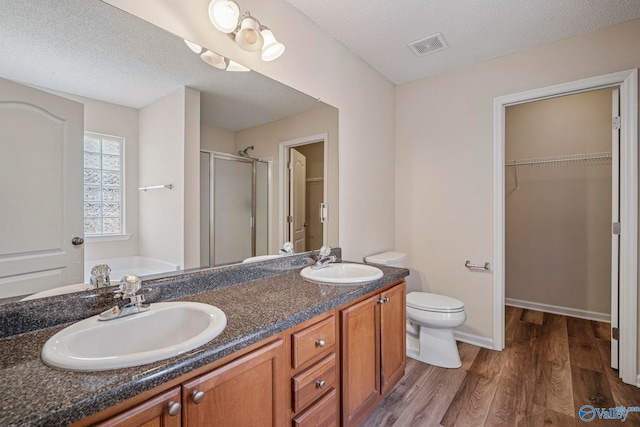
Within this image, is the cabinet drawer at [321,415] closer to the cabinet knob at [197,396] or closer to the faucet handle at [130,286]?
the cabinet knob at [197,396]

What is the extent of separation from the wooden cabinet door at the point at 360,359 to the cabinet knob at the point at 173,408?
74 cm

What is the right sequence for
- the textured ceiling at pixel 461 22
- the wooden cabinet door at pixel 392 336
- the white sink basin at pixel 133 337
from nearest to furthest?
the white sink basin at pixel 133 337 < the wooden cabinet door at pixel 392 336 < the textured ceiling at pixel 461 22

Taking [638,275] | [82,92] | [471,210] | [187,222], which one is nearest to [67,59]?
[82,92]

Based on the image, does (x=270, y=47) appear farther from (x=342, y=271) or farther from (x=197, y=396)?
(x=197, y=396)

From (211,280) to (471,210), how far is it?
221 cm

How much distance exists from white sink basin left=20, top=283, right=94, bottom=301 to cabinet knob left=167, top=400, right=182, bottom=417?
1.97 ft

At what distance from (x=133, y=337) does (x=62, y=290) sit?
308 mm

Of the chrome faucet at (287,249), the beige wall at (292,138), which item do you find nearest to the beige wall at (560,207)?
the beige wall at (292,138)

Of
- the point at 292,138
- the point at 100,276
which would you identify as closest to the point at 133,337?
the point at 100,276

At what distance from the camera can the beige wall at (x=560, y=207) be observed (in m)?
2.86

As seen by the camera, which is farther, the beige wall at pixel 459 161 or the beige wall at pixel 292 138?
the beige wall at pixel 459 161

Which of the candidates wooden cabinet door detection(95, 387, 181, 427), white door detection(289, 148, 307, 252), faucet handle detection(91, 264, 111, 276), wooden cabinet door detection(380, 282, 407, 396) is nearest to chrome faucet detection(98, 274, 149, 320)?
faucet handle detection(91, 264, 111, 276)

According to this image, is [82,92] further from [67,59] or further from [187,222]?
[187,222]

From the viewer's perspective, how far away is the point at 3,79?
2.79 feet
